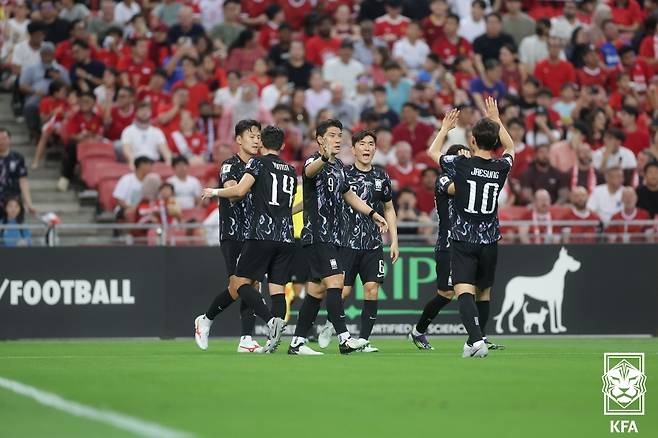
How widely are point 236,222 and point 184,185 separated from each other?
650 cm

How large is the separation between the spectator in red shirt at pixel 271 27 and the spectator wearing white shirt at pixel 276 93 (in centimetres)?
212

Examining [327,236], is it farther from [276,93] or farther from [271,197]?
[276,93]

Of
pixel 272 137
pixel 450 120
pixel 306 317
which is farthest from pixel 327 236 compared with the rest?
pixel 450 120

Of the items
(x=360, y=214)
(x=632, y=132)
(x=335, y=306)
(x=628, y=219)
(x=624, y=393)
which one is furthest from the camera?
(x=632, y=132)

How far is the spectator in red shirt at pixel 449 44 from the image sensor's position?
27.2 metres

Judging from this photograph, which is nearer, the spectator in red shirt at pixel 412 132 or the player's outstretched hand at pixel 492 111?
the player's outstretched hand at pixel 492 111

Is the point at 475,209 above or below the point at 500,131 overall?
below

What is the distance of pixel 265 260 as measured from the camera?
14.8m

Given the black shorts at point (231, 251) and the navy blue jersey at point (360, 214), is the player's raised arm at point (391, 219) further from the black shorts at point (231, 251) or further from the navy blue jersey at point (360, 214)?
the black shorts at point (231, 251)

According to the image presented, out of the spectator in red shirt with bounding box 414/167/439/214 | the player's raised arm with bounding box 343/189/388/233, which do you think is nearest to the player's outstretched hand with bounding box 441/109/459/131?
the player's raised arm with bounding box 343/189/388/233

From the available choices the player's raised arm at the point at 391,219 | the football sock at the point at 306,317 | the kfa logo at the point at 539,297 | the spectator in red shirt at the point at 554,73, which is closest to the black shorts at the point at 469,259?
the player's raised arm at the point at 391,219

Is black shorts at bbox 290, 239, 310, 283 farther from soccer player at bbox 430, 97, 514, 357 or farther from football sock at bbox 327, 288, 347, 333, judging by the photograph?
soccer player at bbox 430, 97, 514, 357

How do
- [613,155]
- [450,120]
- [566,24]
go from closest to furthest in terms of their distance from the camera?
[450,120] → [613,155] → [566,24]

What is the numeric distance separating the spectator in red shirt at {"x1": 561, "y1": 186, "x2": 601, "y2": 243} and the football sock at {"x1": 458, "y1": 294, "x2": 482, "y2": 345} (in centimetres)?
776
